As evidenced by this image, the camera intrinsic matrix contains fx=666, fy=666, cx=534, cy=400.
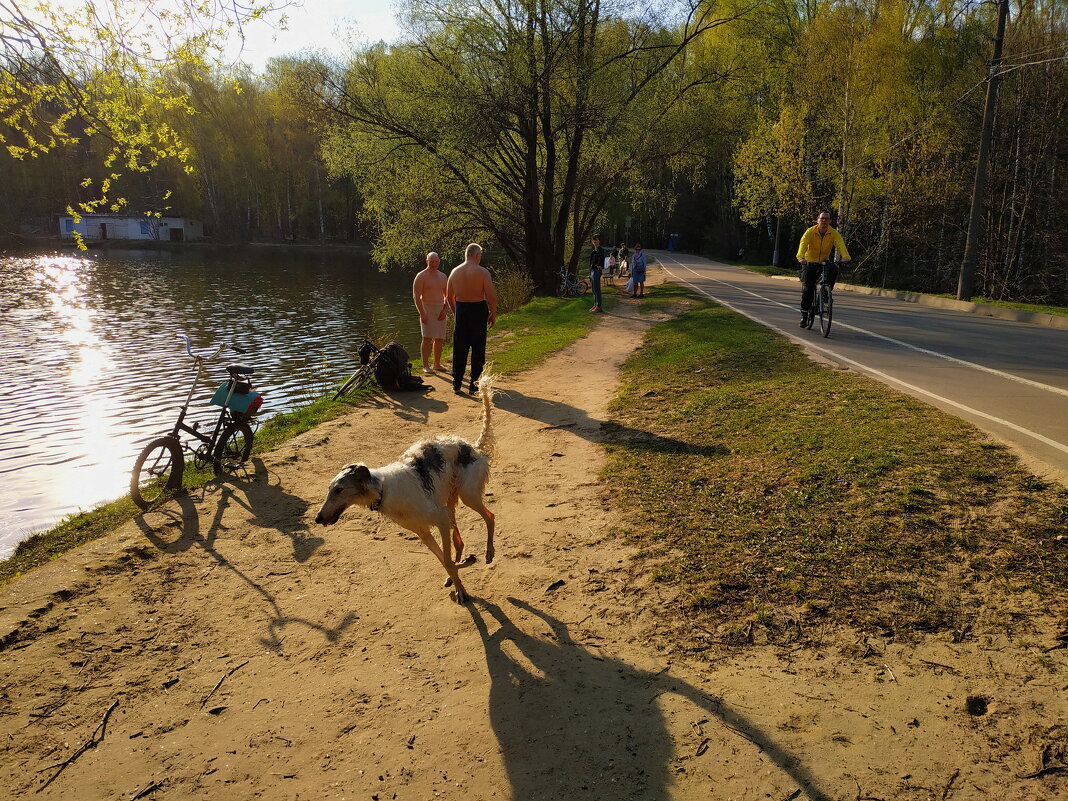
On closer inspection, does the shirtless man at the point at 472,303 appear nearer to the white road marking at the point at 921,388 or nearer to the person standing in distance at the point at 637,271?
the white road marking at the point at 921,388

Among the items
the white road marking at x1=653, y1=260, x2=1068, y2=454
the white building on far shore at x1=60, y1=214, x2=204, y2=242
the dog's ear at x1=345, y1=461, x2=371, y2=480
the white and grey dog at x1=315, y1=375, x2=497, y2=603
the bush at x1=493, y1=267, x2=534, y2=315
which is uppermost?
the white building on far shore at x1=60, y1=214, x2=204, y2=242

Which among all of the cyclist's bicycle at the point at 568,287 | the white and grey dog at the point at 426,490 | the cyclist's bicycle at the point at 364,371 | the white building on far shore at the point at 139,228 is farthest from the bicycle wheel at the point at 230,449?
the white building on far shore at the point at 139,228

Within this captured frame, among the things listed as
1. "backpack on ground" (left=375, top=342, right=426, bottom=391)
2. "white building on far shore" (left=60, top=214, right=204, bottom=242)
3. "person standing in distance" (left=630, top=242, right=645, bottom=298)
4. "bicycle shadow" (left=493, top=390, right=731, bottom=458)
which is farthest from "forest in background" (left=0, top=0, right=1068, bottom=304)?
"white building on far shore" (left=60, top=214, right=204, bottom=242)

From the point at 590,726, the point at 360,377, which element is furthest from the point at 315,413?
the point at 590,726

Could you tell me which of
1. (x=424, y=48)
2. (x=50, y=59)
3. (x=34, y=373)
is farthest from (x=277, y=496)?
(x=424, y=48)

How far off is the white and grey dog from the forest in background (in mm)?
6915

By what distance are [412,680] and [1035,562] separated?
4061 mm

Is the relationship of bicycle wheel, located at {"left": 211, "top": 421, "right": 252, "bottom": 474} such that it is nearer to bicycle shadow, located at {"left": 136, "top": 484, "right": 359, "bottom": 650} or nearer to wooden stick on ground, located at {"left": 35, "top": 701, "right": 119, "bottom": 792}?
bicycle shadow, located at {"left": 136, "top": 484, "right": 359, "bottom": 650}

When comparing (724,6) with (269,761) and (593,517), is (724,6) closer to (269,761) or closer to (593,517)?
(593,517)

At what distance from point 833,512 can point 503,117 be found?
19665 millimetres

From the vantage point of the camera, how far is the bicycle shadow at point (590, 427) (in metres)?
7.47

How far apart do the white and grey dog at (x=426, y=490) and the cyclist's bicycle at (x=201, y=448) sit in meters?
3.70

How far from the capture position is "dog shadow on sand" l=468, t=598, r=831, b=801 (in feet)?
10.4

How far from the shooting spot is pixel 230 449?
335 inches
